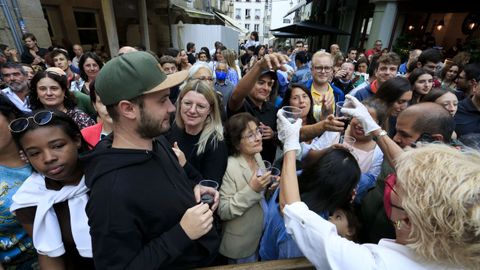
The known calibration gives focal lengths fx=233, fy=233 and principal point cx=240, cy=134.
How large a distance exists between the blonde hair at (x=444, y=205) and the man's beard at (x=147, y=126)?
1.21 m

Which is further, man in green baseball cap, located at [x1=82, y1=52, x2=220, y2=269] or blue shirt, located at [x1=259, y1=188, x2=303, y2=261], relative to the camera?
blue shirt, located at [x1=259, y1=188, x2=303, y2=261]

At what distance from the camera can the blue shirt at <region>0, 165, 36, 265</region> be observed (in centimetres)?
146

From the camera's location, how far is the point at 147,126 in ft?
4.05

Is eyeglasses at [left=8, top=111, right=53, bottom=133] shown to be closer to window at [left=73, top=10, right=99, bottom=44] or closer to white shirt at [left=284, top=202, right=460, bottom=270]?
white shirt at [left=284, top=202, right=460, bottom=270]

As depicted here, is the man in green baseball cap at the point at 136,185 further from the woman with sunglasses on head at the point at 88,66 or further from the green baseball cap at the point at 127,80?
the woman with sunglasses on head at the point at 88,66

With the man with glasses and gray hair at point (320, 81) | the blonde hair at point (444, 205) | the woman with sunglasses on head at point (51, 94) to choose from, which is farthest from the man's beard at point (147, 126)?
the man with glasses and gray hair at point (320, 81)

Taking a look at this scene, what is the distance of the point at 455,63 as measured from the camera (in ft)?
17.4

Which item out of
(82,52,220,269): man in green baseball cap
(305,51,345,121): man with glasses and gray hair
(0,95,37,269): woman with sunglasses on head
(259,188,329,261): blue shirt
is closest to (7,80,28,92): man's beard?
(0,95,37,269): woman with sunglasses on head

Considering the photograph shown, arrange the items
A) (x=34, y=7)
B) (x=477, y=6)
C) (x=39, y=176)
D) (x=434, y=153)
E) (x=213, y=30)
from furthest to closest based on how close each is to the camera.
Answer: (x=213, y=30), (x=477, y=6), (x=34, y=7), (x=39, y=176), (x=434, y=153)

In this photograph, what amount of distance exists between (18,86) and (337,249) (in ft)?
16.2

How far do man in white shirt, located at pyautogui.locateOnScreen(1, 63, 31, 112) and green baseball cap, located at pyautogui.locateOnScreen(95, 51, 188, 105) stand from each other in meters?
3.43

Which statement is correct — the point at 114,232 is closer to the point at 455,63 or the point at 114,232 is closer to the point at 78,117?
the point at 78,117

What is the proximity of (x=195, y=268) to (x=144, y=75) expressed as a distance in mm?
1175

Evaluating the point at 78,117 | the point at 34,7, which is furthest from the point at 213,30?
the point at 78,117
